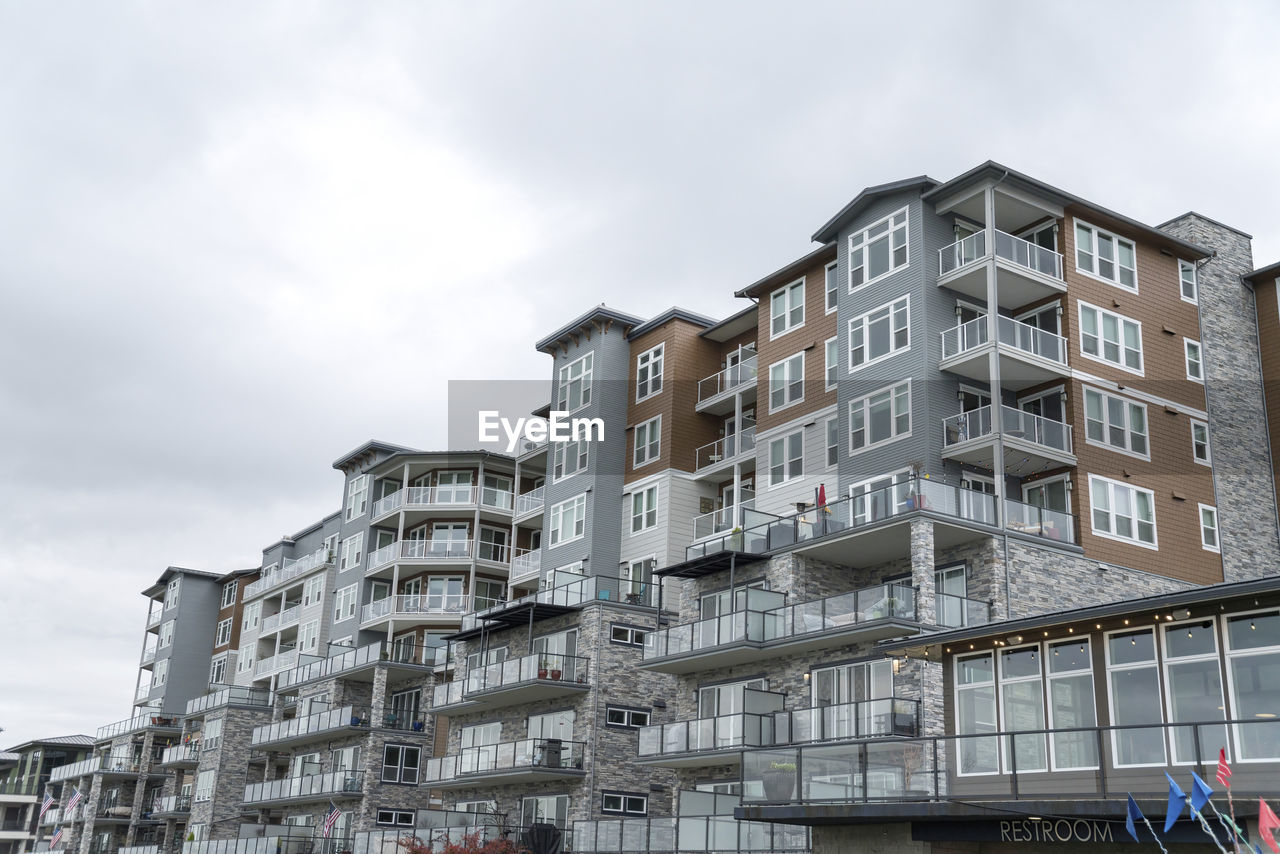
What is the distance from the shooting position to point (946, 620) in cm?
3403

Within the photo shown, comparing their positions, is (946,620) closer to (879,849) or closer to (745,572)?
(745,572)

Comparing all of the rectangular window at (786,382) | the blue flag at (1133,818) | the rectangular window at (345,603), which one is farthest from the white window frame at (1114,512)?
the rectangular window at (345,603)

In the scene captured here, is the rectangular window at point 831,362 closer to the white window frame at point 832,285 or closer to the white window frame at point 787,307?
the white window frame at point 832,285

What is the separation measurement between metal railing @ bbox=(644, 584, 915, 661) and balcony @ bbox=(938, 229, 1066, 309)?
1045 centimetres

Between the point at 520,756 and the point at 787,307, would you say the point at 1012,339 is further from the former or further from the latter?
the point at 520,756

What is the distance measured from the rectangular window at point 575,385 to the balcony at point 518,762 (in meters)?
14.9

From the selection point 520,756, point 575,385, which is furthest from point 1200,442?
point 575,385

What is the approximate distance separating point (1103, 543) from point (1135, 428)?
4.61 m

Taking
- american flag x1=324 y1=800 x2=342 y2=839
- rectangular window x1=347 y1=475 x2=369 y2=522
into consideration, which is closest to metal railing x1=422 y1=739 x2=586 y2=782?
american flag x1=324 y1=800 x2=342 y2=839

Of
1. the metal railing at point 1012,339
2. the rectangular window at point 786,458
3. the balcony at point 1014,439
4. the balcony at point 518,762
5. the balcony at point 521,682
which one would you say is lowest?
the balcony at point 518,762

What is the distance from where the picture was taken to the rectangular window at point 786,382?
4466 centimetres

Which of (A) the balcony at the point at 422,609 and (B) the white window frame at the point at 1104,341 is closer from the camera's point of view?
(B) the white window frame at the point at 1104,341

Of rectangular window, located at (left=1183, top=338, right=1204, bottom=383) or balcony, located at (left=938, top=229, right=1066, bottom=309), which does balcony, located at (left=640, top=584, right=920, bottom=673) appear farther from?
rectangular window, located at (left=1183, top=338, right=1204, bottom=383)

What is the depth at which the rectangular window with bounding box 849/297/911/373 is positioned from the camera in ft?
132
